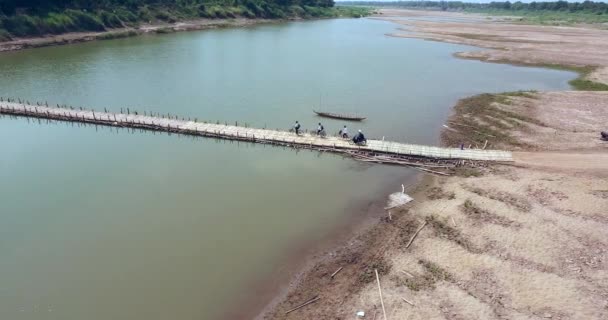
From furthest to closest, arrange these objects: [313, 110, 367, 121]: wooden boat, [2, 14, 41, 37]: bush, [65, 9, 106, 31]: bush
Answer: [65, 9, 106, 31]: bush → [2, 14, 41, 37]: bush → [313, 110, 367, 121]: wooden boat

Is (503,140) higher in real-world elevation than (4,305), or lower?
higher

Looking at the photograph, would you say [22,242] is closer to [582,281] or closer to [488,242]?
[488,242]

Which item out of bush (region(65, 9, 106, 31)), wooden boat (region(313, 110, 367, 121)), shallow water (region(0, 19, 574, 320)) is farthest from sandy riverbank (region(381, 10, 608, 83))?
bush (region(65, 9, 106, 31))

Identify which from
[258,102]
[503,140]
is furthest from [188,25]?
[503,140]

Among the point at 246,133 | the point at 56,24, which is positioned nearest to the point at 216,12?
the point at 56,24

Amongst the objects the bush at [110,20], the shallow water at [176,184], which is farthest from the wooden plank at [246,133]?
the bush at [110,20]

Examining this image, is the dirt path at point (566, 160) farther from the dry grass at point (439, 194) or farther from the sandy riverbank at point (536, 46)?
the sandy riverbank at point (536, 46)

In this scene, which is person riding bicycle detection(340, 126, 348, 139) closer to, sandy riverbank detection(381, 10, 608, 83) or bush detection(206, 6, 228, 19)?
sandy riverbank detection(381, 10, 608, 83)
